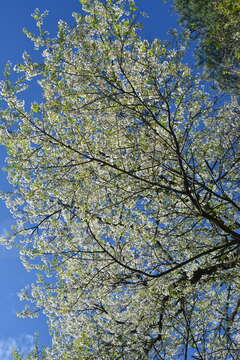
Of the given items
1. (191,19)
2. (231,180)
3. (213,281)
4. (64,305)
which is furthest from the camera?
(191,19)

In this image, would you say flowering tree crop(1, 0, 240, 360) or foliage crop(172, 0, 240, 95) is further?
foliage crop(172, 0, 240, 95)

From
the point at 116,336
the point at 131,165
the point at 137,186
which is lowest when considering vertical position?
the point at 116,336

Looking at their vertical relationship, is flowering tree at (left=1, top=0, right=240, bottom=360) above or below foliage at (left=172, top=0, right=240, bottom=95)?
below

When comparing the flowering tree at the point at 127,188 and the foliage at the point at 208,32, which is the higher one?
the foliage at the point at 208,32

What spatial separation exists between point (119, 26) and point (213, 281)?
150 inches

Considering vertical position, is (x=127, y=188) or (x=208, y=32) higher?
(x=208, y=32)

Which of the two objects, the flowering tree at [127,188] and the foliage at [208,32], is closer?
the flowering tree at [127,188]

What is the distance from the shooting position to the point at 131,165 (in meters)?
5.21

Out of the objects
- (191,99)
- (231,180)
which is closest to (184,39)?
(191,99)

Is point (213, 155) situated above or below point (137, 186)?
above

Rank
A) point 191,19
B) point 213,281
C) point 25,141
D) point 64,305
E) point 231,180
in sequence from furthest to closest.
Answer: point 191,19
point 64,305
point 231,180
point 213,281
point 25,141

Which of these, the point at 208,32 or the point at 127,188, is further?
the point at 208,32

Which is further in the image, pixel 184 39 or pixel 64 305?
pixel 64 305

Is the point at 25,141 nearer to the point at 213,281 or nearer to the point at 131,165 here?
the point at 131,165
